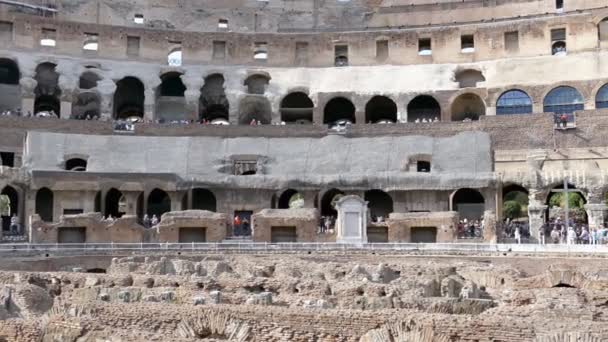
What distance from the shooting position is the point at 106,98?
4706cm

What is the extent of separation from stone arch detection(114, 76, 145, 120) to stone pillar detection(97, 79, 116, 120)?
3.15 m

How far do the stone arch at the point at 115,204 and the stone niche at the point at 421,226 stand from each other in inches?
647

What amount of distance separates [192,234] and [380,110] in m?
24.0

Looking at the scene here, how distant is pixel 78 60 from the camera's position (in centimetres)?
4931

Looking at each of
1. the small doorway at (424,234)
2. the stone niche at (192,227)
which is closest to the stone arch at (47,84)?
the stone niche at (192,227)

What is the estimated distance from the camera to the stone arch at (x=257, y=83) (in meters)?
51.6

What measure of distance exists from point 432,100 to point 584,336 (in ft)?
142

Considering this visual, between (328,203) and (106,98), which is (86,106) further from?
(328,203)

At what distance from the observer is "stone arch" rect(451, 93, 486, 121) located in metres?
48.0

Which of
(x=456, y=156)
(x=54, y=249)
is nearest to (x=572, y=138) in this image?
(x=456, y=156)

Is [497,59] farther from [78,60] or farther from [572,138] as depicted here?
[78,60]

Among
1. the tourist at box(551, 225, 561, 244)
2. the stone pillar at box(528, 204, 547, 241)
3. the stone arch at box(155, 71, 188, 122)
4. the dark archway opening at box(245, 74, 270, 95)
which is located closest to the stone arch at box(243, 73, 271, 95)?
the dark archway opening at box(245, 74, 270, 95)

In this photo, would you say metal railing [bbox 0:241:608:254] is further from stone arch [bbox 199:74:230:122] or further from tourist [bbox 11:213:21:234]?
stone arch [bbox 199:74:230:122]

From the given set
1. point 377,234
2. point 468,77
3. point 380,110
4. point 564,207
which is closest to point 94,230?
point 377,234
